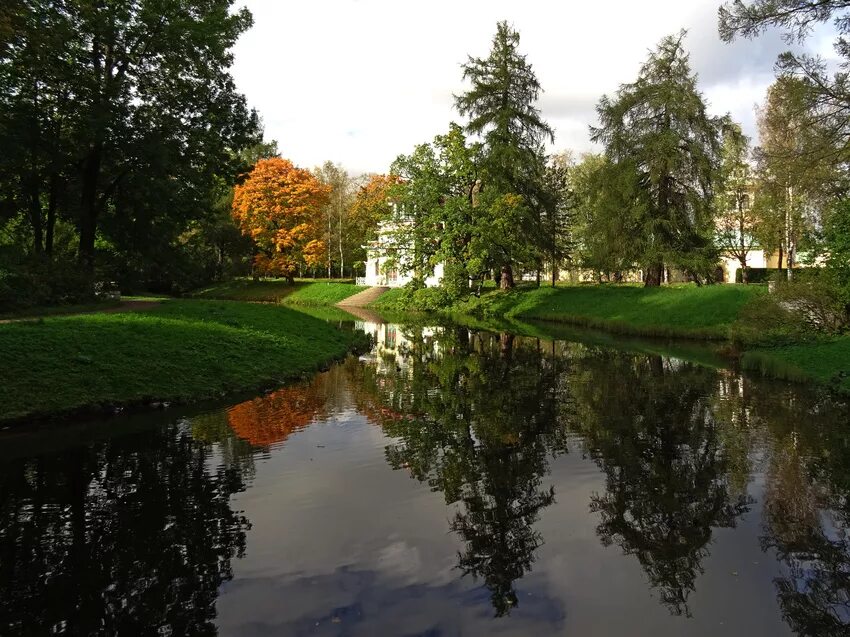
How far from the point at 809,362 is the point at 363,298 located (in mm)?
42185

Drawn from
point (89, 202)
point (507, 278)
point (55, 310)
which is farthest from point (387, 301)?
point (55, 310)

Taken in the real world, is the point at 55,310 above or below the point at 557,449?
above

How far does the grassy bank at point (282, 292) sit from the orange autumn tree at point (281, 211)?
3019 millimetres

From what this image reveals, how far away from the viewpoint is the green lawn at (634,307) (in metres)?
28.4

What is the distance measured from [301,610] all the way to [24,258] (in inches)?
849

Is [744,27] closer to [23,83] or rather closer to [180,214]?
[180,214]

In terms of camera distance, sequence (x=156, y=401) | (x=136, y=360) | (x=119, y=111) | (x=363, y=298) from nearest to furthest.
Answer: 1. (x=156, y=401)
2. (x=136, y=360)
3. (x=119, y=111)
4. (x=363, y=298)

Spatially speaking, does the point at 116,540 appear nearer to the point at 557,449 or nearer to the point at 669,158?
the point at 557,449

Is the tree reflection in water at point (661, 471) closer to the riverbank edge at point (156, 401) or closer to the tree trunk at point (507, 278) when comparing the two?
the riverbank edge at point (156, 401)

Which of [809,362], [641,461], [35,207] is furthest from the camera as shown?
[35,207]

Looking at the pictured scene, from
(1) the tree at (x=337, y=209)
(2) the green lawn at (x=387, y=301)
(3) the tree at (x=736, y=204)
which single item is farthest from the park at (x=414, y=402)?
(1) the tree at (x=337, y=209)

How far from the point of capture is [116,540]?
6.16 meters

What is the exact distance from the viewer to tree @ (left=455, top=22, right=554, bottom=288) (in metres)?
41.6

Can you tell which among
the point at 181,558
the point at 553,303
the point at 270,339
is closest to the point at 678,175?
the point at 553,303
